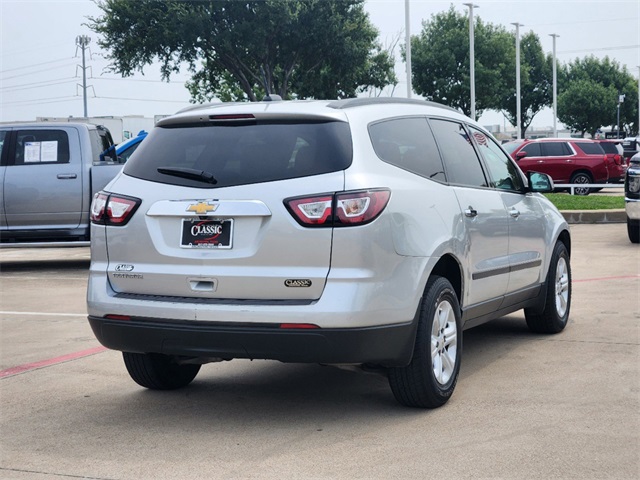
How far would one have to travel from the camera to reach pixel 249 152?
17.6ft

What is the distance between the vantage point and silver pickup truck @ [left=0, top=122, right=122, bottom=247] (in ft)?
44.0

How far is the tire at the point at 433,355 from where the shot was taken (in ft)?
17.7

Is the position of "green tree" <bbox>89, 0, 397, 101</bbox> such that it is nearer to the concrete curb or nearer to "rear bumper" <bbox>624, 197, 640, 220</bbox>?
the concrete curb

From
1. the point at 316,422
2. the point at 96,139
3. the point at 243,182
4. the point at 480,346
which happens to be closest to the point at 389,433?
the point at 316,422

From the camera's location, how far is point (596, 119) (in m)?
89.3

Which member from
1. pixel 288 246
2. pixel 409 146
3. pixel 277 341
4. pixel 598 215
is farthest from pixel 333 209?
pixel 598 215

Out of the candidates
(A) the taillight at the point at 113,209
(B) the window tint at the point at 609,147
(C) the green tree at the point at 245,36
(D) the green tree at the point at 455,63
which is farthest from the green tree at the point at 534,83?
(A) the taillight at the point at 113,209

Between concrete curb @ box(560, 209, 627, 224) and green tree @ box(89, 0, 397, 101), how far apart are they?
2253 cm

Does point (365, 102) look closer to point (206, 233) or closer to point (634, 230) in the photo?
point (206, 233)

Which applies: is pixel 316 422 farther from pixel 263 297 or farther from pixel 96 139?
pixel 96 139

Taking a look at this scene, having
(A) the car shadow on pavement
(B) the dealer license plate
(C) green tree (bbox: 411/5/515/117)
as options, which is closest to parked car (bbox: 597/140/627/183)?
(A) the car shadow on pavement

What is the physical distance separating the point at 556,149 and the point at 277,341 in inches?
985

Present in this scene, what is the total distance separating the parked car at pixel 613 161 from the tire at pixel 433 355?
24.5 m

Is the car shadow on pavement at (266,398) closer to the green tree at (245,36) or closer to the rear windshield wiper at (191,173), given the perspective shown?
the rear windshield wiper at (191,173)
